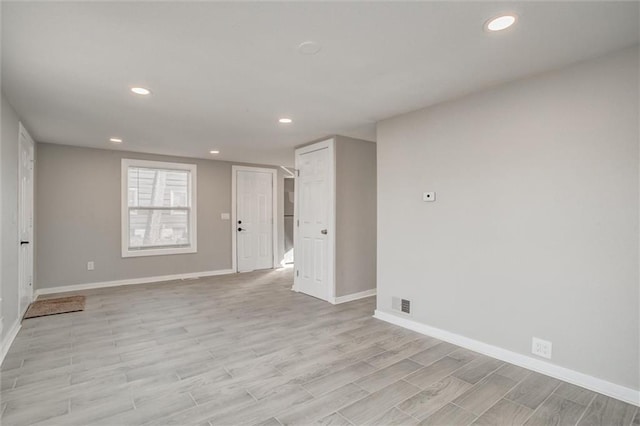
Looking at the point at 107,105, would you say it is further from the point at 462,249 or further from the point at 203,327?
the point at 462,249

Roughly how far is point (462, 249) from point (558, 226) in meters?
0.78

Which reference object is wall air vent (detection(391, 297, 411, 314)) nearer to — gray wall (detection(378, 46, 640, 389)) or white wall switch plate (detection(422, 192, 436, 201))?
gray wall (detection(378, 46, 640, 389))

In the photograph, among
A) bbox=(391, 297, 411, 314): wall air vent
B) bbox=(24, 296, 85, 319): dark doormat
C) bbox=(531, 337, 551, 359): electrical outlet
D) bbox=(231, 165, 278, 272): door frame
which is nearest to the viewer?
bbox=(531, 337, 551, 359): electrical outlet

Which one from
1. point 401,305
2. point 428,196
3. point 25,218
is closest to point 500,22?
point 428,196

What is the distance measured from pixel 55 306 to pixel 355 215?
414cm

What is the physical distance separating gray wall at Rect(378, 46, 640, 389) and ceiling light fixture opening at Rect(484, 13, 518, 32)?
2.91 ft

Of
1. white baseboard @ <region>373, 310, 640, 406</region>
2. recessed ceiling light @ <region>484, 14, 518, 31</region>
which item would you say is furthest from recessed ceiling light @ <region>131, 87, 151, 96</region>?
white baseboard @ <region>373, 310, 640, 406</region>

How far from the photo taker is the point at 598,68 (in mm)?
2211

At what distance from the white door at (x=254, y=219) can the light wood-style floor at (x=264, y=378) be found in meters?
2.97

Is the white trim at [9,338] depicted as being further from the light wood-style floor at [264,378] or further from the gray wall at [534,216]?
the gray wall at [534,216]

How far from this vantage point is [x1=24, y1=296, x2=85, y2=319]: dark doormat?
390cm

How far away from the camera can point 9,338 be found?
298 cm

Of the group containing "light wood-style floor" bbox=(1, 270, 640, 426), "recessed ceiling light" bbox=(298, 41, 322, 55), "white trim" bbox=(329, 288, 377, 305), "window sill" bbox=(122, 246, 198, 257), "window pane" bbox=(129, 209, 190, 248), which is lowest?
"light wood-style floor" bbox=(1, 270, 640, 426)

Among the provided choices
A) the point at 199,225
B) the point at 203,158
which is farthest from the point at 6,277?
the point at 203,158
